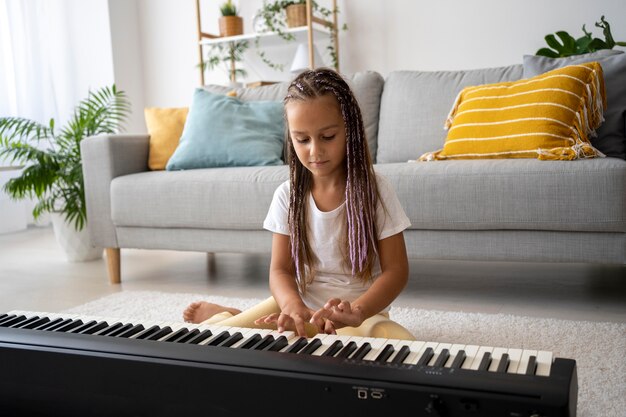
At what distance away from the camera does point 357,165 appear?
138 cm

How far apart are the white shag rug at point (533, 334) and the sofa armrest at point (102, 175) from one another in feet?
1.65

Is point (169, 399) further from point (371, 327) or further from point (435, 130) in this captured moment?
point (435, 130)

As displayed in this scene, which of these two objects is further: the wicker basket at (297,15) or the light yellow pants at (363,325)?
the wicker basket at (297,15)

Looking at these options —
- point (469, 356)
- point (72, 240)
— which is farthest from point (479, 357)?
point (72, 240)

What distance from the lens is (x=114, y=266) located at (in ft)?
9.29

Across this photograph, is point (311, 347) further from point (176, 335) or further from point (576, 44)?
point (576, 44)

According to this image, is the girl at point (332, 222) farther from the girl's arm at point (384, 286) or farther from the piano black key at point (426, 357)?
the piano black key at point (426, 357)

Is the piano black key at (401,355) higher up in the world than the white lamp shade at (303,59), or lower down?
lower down

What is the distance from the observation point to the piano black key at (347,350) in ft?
2.77

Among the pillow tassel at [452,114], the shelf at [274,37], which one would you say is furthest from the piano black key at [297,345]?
the shelf at [274,37]

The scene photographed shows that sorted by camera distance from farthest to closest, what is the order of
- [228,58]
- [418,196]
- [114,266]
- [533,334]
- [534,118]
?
[228,58] → [114,266] → [534,118] → [418,196] → [533,334]

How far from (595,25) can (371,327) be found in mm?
2815

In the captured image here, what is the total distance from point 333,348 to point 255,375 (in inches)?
5.1

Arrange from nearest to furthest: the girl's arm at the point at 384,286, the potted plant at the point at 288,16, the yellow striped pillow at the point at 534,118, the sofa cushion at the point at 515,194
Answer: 1. the girl's arm at the point at 384,286
2. the sofa cushion at the point at 515,194
3. the yellow striped pillow at the point at 534,118
4. the potted plant at the point at 288,16
